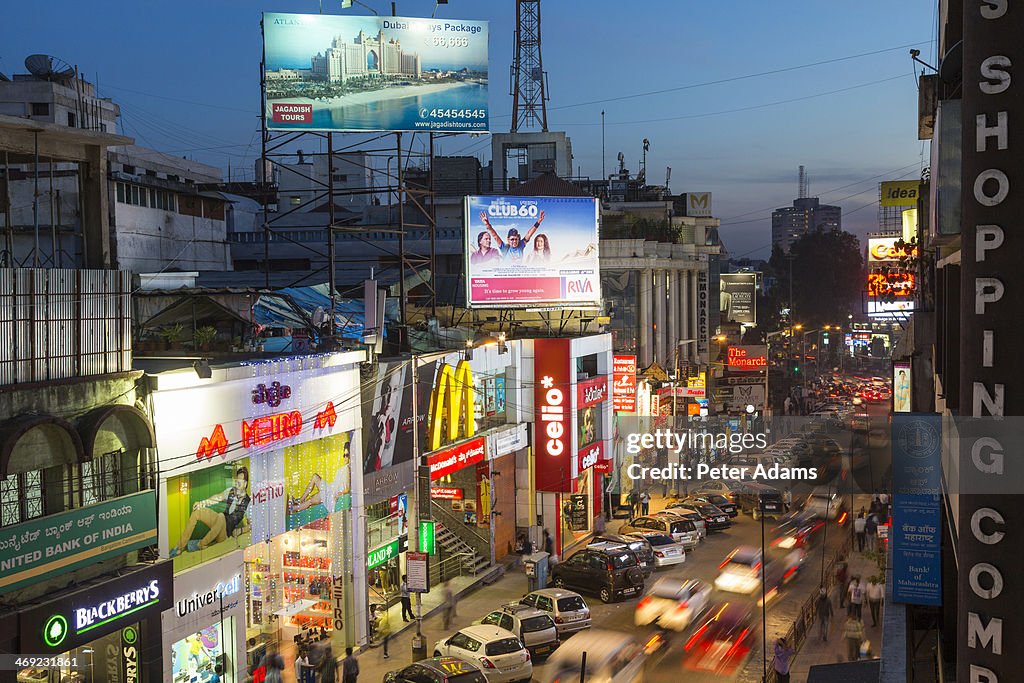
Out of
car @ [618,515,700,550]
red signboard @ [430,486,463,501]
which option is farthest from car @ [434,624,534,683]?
car @ [618,515,700,550]

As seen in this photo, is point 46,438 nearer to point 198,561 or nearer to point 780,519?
point 198,561

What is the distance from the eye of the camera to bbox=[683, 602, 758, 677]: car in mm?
22092

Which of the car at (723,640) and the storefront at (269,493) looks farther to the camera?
the car at (723,640)

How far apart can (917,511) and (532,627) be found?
10.6 metres

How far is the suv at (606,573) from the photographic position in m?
28.0

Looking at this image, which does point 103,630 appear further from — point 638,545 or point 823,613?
point 638,545

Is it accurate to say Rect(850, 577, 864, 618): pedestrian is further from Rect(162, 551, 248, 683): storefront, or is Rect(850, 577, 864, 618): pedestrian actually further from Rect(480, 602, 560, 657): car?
Rect(162, 551, 248, 683): storefront

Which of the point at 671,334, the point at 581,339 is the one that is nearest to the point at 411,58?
the point at 581,339

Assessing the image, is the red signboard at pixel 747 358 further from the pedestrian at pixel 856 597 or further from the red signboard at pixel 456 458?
the pedestrian at pixel 856 597

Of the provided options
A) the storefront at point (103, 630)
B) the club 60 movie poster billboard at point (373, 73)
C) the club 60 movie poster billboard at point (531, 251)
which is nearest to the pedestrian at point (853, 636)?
the storefront at point (103, 630)

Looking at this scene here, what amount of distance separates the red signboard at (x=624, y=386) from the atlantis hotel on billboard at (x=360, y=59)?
15704 mm

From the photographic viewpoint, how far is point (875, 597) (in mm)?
24594

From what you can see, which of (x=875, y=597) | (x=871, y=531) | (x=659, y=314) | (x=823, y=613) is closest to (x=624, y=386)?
(x=871, y=531)

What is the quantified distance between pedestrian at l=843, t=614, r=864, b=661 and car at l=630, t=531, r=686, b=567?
30.4 feet
